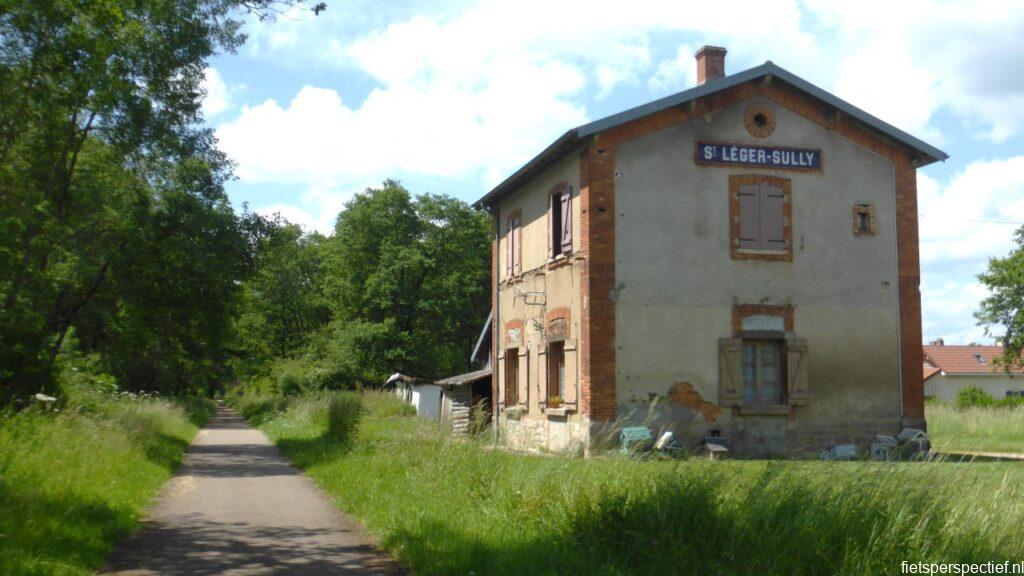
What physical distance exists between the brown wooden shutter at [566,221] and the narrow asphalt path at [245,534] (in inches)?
285

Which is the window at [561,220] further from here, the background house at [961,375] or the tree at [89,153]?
the background house at [961,375]

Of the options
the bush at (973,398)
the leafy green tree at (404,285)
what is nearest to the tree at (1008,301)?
the bush at (973,398)

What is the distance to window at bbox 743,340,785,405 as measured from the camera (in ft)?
61.6

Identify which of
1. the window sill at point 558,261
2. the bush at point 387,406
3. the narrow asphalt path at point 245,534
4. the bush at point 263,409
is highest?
the window sill at point 558,261

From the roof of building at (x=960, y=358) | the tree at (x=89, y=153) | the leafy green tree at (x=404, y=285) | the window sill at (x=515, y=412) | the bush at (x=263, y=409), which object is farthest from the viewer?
the roof of building at (x=960, y=358)

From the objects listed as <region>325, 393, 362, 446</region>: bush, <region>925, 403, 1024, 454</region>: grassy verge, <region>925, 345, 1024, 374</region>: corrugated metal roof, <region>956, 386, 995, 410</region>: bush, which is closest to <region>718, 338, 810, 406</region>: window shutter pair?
<region>925, 403, 1024, 454</region>: grassy verge

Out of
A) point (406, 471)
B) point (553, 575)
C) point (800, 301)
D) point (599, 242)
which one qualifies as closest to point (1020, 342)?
point (800, 301)

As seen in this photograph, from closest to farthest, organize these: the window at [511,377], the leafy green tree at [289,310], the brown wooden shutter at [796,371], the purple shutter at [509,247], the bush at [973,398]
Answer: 1. the brown wooden shutter at [796,371]
2. the window at [511,377]
3. the purple shutter at [509,247]
4. the bush at [973,398]
5. the leafy green tree at [289,310]

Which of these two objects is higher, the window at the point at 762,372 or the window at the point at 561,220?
the window at the point at 561,220

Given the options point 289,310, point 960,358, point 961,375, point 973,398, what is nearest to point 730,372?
point 973,398

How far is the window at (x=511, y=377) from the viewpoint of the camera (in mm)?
23000

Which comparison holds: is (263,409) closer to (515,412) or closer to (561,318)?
(515,412)

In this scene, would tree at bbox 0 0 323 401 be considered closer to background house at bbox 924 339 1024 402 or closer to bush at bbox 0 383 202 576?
bush at bbox 0 383 202 576

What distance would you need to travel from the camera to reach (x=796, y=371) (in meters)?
18.6
